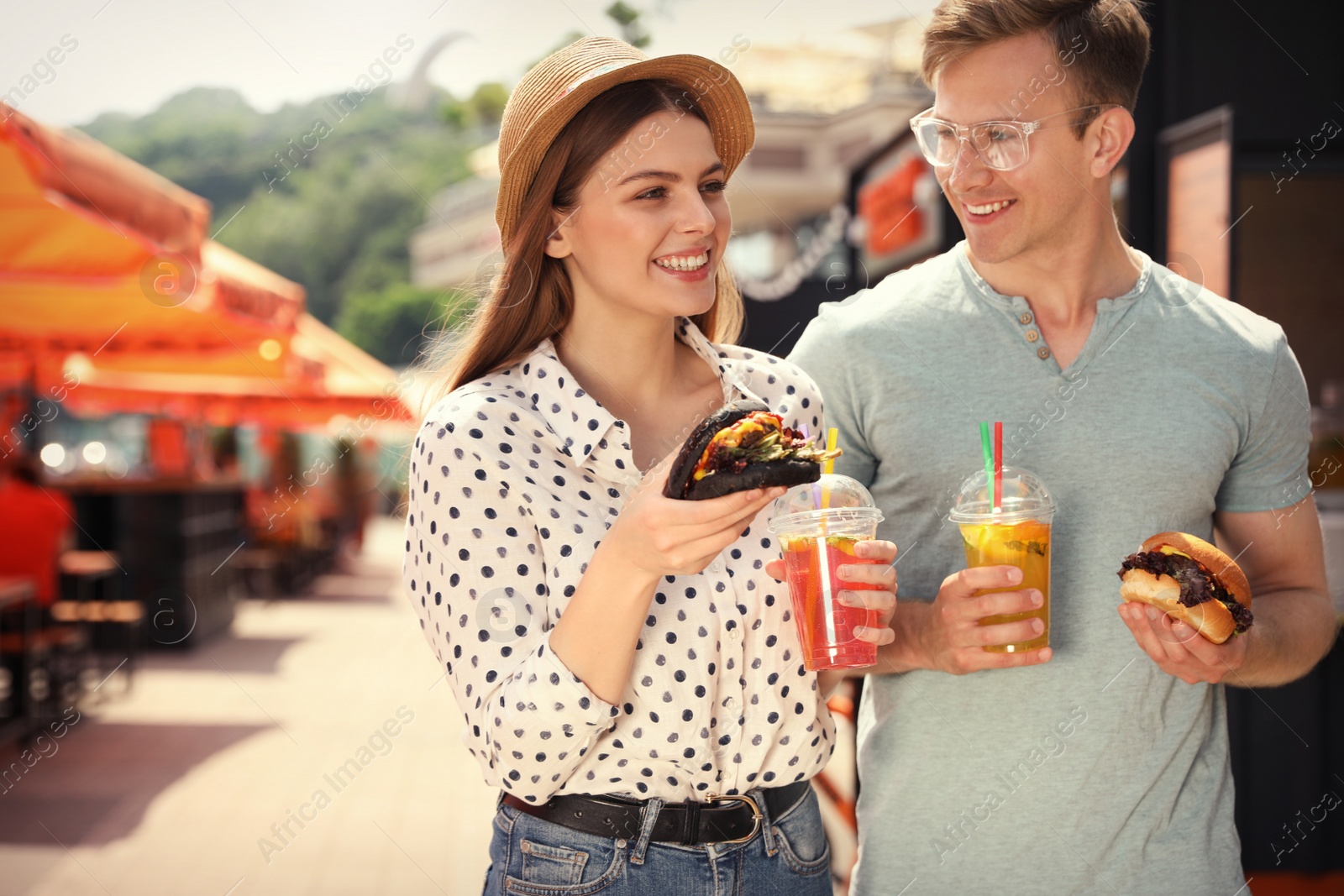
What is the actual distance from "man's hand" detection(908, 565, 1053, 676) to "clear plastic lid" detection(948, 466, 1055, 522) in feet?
0.38

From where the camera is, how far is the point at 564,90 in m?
1.93

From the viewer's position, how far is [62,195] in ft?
15.6

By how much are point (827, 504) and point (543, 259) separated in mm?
702

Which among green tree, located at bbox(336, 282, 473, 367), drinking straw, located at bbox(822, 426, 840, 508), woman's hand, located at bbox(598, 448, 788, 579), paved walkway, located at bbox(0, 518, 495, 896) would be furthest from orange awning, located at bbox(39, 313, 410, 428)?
green tree, located at bbox(336, 282, 473, 367)

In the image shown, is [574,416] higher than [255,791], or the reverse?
[574,416]

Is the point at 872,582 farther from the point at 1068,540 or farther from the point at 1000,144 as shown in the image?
the point at 1000,144

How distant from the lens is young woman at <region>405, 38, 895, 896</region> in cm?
166

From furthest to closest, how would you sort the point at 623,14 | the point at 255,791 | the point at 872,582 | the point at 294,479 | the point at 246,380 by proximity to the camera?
1. the point at 294,479
2. the point at 246,380
3. the point at 623,14
4. the point at 255,791
5. the point at 872,582

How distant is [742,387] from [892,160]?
230 inches

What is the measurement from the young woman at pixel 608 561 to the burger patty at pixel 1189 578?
17.4 inches

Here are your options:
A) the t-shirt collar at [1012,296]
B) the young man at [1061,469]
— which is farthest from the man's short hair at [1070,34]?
the t-shirt collar at [1012,296]

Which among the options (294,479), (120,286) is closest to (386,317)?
(294,479)

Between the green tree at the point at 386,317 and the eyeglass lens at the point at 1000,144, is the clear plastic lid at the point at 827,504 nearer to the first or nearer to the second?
the eyeglass lens at the point at 1000,144

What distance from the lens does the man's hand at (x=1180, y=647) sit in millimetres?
1757
